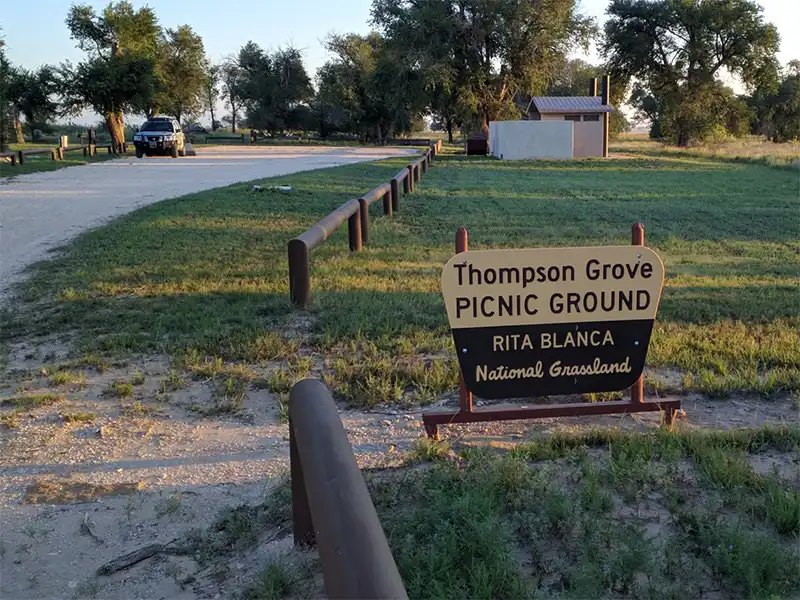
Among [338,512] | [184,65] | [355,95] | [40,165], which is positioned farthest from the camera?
[355,95]

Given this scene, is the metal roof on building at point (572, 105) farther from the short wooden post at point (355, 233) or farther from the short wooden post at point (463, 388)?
the short wooden post at point (463, 388)

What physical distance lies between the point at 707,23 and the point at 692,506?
55.2 meters

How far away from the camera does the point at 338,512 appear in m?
2.02

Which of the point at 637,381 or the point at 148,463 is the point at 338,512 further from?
the point at 637,381

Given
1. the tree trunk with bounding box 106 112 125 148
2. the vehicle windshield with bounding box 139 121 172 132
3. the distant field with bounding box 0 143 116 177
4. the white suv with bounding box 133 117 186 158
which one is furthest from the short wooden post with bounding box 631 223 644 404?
the tree trunk with bounding box 106 112 125 148

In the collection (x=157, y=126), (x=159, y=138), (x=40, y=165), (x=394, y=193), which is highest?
(x=157, y=126)

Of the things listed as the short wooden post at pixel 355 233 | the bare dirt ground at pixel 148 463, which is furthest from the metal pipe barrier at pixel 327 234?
the bare dirt ground at pixel 148 463

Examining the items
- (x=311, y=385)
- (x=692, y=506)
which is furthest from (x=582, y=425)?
(x=311, y=385)

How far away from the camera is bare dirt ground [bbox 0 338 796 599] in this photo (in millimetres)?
3037

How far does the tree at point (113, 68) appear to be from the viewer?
142ft

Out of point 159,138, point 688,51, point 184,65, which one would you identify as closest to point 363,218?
point 159,138

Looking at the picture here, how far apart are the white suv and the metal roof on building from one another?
18.7 meters

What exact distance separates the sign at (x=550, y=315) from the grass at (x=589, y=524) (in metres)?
0.37

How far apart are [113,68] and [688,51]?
3724 centimetres
